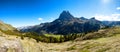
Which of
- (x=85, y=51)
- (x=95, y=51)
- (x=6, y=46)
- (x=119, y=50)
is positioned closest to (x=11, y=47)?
(x=6, y=46)

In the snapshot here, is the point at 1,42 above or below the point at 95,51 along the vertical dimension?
above

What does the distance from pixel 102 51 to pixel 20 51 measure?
52016 millimetres

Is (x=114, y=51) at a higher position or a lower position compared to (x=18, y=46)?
lower

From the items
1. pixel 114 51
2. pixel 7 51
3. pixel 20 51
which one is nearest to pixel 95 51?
pixel 114 51

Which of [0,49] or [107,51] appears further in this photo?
[107,51]

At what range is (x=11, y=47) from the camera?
138ft

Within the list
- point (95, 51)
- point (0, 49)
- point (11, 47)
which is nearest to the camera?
point (0, 49)

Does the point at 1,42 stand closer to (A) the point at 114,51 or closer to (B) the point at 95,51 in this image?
(A) the point at 114,51

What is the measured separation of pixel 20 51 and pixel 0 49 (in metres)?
8.01

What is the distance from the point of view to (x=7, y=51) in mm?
40812

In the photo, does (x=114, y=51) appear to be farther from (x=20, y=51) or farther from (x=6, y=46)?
(x=6, y=46)

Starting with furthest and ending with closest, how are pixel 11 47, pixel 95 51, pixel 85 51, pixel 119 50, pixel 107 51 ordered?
pixel 85 51, pixel 95 51, pixel 107 51, pixel 119 50, pixel 11 47

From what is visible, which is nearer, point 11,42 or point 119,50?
point 11,42

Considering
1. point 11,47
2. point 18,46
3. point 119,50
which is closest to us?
point 11,47
